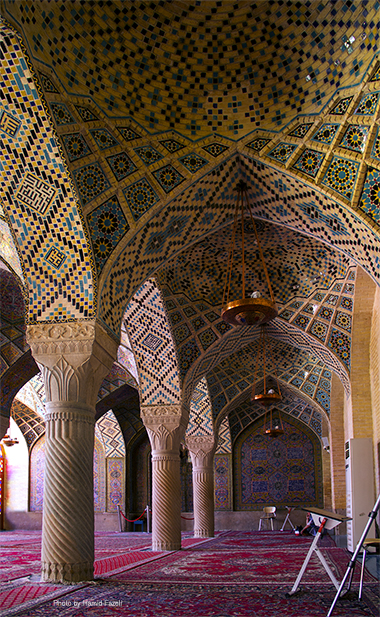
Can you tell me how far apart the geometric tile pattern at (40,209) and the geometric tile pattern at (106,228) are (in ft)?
0.48

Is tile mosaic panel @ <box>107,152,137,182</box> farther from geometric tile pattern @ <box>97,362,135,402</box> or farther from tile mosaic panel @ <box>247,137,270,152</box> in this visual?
geometric tile pattern @ <box>97,362,135,402</box>

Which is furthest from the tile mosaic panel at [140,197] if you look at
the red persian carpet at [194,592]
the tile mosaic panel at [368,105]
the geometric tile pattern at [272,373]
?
the geometric tile pattern at [272,373]

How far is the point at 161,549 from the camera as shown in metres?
8.49

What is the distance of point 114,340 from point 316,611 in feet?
11.4

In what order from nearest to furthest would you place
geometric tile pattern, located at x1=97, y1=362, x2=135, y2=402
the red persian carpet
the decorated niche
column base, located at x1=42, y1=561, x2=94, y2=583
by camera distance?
1. the red persian carpet
2. column base, located at x1=42, y1=561, x2=94, y2=583
3. geometric tile pattern, located at x1=97, y1=362, x2=135, y2=402
4. the decorated niche

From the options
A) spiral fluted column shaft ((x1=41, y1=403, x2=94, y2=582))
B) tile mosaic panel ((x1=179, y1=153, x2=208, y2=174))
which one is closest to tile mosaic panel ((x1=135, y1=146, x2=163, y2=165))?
tile mosaic panel ((x1=179, y1=153, x2=208, y2=174))

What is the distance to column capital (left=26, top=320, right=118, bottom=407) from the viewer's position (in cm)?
564

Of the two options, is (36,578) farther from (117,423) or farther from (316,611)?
(117,423)

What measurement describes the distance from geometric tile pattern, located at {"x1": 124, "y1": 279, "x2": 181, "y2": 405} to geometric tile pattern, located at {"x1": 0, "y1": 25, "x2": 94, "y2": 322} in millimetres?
2937

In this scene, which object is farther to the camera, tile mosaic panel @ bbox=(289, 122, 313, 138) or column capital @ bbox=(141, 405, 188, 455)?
column capital @ bbox=(141, 405, 188, 455)

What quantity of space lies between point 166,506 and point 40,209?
503 centimetres

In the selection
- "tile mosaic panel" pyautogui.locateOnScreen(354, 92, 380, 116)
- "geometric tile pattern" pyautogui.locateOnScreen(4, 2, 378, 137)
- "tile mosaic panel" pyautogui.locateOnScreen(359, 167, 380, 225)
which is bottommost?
"tile mosaic panel" pyautogui.locateOnScreen(359, 167, 380, 225)

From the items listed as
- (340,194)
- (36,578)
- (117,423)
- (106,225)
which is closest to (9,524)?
(117,423)

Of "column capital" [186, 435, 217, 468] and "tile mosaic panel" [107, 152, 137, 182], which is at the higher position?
"tile mosaic panel" [107, 152, 137, 182]
